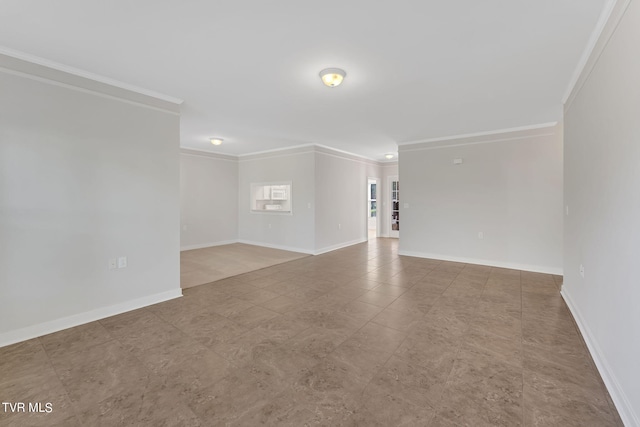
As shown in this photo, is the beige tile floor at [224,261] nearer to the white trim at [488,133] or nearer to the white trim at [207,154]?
the white trim at [207,154]

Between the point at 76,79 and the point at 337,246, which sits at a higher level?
the point at 76,79

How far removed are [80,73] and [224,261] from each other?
3.75m

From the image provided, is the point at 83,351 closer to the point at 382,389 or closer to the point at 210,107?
the point at 382,389

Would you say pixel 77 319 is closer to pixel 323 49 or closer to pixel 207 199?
pixel 323 49

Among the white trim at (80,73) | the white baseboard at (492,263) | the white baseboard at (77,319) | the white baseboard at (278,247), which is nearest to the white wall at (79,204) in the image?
the white baseboard at (77,319)

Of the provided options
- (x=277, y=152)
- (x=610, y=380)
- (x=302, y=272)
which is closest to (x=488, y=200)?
(x=302, y=272)

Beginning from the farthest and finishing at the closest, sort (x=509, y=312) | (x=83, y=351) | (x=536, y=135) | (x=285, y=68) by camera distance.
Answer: (x=536, y=135)
(x=509, y=312)
(x=285, y=68)
(x=83, y=351)

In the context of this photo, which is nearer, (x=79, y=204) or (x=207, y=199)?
(x=79, y=204)

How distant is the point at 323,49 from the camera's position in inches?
93.0

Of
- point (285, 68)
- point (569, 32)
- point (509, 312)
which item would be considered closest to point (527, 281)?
point (509, 312)

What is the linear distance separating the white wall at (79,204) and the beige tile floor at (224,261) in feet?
3.42

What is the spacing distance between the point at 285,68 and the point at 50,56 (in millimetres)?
2081

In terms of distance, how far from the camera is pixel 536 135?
4.68 m

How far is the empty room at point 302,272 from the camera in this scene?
1740 mm
